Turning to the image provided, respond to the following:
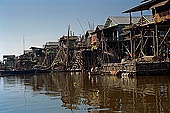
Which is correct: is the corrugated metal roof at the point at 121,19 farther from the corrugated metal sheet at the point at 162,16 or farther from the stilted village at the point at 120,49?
the corrugated metal sheet at the point at 162,16

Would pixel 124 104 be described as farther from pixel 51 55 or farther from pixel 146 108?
pixel 51 55

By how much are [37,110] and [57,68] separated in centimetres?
5021

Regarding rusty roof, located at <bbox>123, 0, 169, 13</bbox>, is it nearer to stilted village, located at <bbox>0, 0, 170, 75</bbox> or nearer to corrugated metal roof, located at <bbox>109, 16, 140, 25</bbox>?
stilted village, located at <bbox>0, 0, 170, 75</bbox>

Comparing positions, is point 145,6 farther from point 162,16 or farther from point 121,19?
point 121,19

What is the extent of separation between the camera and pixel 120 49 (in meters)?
53.5

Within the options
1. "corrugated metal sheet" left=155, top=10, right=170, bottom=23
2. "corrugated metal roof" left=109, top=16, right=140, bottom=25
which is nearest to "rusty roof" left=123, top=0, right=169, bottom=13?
"corrugated metal sheet" left=155, top=10, right=170, bottom=23

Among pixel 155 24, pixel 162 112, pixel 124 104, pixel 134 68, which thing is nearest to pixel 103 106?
pixel 124 104

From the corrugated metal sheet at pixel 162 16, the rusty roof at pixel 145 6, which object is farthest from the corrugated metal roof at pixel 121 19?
the corrugated metal sheet at pixel 162 16

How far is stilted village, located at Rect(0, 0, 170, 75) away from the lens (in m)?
33.5

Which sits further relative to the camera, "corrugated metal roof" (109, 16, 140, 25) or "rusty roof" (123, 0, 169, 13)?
"corrugated metal roof" (109, 16, 140, 25)

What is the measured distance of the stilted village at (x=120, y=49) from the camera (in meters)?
33.5

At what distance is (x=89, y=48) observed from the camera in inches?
2361

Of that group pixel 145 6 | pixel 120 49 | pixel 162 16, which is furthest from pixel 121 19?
pixel 162 16

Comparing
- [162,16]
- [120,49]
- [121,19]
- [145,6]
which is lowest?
[120,49]
